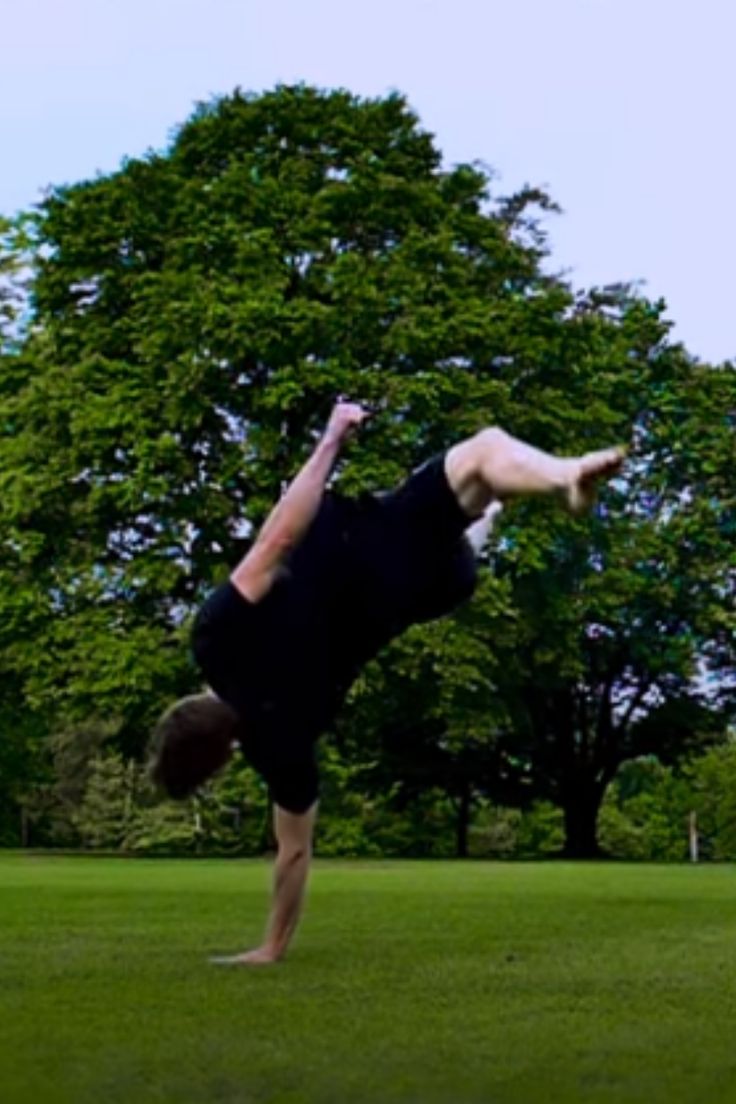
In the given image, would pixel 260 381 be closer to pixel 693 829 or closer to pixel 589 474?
pixel 589 474

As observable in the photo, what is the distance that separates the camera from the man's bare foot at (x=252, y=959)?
8.63 m

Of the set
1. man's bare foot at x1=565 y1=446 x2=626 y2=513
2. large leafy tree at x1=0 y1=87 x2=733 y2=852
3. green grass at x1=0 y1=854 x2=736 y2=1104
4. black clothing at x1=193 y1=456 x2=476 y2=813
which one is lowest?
green grass at x1=0 y1=854 x2=736 y2=1104

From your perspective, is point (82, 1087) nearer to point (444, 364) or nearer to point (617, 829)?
point (444, 364)

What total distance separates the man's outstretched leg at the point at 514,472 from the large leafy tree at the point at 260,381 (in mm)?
24616

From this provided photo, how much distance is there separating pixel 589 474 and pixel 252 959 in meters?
2.92

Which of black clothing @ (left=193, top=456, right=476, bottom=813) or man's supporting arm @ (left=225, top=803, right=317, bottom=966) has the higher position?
black clothing @ (left=193, top=456, right=476, bottom=813)

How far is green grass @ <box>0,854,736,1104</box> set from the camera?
4.99 meters

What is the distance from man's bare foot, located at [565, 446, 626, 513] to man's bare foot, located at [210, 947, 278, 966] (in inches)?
107

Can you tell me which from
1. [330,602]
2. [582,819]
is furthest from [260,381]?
[330,602]

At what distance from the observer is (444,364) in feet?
115

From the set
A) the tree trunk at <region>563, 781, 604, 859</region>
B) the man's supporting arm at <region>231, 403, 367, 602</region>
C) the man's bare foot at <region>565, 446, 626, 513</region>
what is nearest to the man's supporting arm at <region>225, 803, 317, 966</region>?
the man's supporting arm at <region>231, 403, 367, 602</region>

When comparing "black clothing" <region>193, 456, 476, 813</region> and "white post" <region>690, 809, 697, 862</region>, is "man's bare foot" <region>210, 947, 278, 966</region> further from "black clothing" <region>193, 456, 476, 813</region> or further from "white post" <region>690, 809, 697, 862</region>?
"white post" <region>690, 809, 697, 862</region>

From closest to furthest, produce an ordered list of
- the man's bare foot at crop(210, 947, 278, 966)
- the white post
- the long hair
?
the long hair, the man's bare foot at crop(210, 947, 278, 966), the white post

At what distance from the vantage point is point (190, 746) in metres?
7.48
